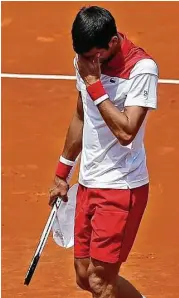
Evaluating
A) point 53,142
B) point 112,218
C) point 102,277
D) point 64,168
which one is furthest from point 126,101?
point 53,142

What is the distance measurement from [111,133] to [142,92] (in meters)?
0.33

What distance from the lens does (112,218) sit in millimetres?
5426

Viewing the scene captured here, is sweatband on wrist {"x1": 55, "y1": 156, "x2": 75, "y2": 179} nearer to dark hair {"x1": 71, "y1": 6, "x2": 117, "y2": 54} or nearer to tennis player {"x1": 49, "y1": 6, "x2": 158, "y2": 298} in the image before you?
tennis player {"x1": 49, "y1": 6, "x2": 158, "y2": 298}

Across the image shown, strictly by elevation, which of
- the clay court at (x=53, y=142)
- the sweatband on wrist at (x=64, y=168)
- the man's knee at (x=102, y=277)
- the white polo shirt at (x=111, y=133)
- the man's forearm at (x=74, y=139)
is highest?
the white polo shirt at (x=111, y=133)

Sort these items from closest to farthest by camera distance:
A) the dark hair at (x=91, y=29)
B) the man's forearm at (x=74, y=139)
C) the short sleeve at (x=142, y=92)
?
the dark hair at (x=91, y=29)
the short sleeve at (x=142, y=92)
the man's forearm at (x=74, y=139)

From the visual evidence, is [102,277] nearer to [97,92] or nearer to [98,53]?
[97,92]

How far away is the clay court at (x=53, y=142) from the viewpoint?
7.21 m

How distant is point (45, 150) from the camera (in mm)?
9469

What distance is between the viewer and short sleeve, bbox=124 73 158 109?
5.22 metres

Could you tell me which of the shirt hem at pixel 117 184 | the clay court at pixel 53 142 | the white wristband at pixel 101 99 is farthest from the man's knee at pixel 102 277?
the clay court at pixel 53 142

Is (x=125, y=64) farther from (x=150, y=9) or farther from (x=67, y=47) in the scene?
(x=150, y=9)

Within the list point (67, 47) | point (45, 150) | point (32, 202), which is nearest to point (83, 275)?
point (32, 202)

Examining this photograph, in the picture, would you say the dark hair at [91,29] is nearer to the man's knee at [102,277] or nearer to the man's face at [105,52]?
the man's face at [105,52]

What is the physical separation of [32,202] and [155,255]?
1.47 meters
